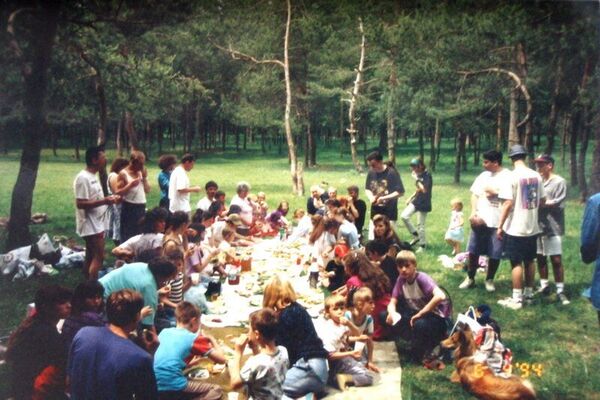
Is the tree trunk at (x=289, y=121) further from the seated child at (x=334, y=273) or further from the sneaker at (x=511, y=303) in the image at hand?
the sneaker at (x=511, y=303)

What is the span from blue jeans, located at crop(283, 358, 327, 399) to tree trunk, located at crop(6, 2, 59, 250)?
2.54m

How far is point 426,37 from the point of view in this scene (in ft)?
13.8

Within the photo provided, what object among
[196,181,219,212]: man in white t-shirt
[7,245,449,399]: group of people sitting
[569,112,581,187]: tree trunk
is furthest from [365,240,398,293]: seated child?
[569,112,581,187]: tree trunk

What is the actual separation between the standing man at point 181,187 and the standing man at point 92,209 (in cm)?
46

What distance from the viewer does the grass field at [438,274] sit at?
378cm

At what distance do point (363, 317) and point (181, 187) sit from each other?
1915 millimetres

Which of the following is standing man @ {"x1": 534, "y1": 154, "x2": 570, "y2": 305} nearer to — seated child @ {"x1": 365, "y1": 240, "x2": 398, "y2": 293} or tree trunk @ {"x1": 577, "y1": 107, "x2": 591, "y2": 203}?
tree trunk @ {"x1": 577, "y1": 107, "x2": 591, "y2": 203}

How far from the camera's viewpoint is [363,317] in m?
3.95

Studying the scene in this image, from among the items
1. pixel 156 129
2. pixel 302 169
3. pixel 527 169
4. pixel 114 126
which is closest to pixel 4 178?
pixel 114 126

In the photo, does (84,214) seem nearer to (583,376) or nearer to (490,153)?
(490,153)

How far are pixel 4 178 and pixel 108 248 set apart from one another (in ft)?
3.69

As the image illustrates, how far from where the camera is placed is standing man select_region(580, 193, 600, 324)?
140 inches

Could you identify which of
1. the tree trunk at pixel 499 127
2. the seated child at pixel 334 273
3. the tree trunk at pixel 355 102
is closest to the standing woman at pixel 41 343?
the seated child at pixel 334 273

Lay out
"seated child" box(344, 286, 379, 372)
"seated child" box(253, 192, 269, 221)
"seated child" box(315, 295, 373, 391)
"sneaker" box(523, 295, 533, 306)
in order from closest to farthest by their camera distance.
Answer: "seated child" box(315, 295, 373, 391), "seated child" box(344, 286, 379, 372), "sneaker" box(523, 295, 533, 306), "seated child" box(253, 192, 269, 221)
